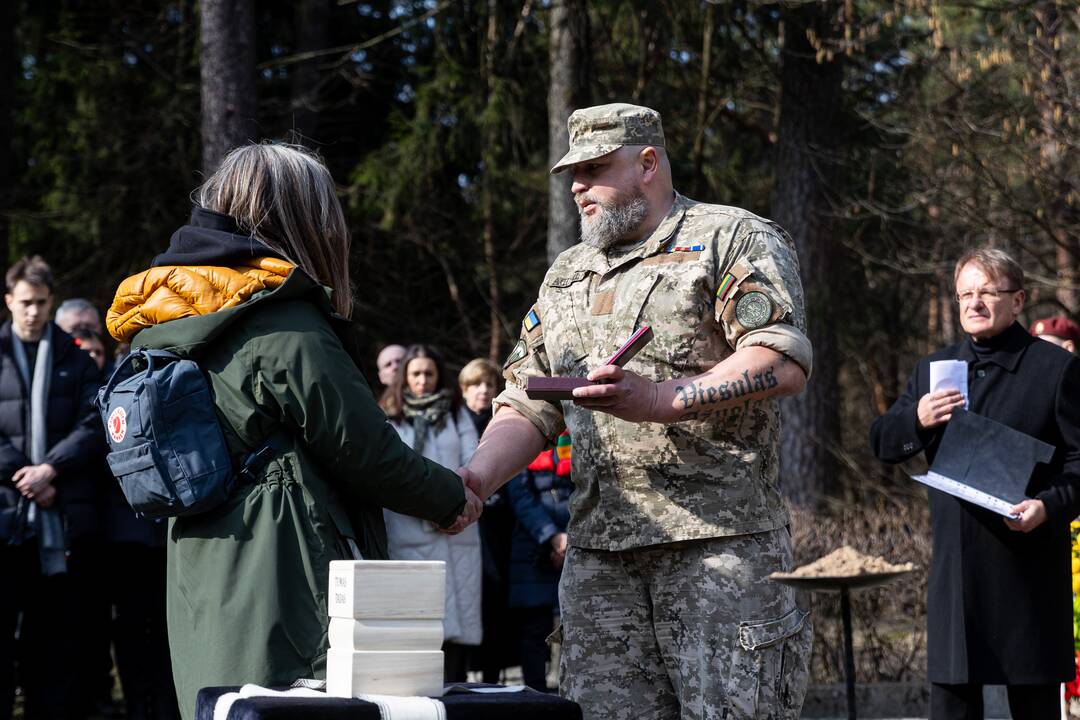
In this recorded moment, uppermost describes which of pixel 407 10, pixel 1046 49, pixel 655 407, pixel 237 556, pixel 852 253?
pixel 407 10

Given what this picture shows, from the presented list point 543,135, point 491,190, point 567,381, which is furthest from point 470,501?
point 491,190

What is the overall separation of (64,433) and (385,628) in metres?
4.55

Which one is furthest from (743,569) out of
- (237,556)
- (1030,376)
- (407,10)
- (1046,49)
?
(407,10)

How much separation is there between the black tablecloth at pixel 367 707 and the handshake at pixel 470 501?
0.59 m

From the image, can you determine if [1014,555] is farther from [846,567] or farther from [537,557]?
[537,557]

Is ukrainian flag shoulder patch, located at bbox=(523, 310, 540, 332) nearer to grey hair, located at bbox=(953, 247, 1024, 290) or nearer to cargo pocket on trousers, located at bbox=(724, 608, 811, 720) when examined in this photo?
cargo pocket on trousers, located at bbox=(724, 608, 811, 720)

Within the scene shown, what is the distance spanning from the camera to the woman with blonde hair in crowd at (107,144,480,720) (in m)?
2.92

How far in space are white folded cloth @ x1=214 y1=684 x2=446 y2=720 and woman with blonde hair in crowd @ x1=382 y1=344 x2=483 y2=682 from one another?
444cm

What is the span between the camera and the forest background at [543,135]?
36.7 ft

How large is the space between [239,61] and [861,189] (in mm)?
6725

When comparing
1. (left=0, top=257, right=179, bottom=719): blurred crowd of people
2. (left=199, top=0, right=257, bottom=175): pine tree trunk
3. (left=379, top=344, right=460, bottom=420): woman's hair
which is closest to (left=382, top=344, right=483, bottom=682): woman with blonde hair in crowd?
(left=379, top=344, right=460, bottom=420): woman's hair

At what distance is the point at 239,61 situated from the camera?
30.8ft

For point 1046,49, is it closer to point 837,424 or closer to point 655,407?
point 837,424

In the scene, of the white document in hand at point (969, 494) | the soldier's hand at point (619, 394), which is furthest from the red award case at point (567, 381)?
the white document in hand at point (969, 494)
